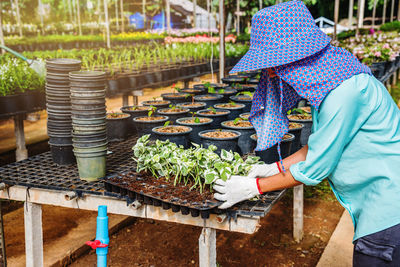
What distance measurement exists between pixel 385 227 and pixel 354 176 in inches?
8.3

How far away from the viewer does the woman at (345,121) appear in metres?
1.43

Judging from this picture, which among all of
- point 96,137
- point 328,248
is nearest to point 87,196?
point 96,137

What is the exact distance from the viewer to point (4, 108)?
396 centimetres

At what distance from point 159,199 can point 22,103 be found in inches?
114

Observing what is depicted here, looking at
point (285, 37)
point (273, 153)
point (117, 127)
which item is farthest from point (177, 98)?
point (285, 37)

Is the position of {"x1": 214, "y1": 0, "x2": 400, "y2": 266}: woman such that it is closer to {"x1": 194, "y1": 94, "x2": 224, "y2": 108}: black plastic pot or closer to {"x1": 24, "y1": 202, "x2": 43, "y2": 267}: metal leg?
{"x1": 24, "y1": 202, "x2": 43, "y2": 267}: metal leg

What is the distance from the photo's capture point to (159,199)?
1.78m

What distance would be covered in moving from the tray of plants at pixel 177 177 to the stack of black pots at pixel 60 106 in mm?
576

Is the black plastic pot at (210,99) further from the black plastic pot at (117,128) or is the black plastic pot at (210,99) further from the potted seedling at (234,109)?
the black plastic pot at (117,128)

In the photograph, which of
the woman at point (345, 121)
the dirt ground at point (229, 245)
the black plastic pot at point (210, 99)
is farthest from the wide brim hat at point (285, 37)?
the black plastic pot at point (210, 99)

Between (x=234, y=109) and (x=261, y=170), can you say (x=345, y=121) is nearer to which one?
(x=261, y=170)

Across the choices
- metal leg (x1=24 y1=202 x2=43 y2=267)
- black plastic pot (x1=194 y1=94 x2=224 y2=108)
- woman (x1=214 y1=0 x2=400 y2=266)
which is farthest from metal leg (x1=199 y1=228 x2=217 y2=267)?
black plastic pot (x1=194 y1=94 x2=224 y2=108)

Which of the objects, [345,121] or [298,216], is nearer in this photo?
[345,121]

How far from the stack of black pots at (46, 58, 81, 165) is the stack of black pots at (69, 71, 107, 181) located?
0.26m
